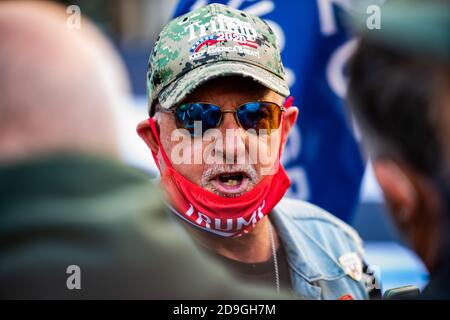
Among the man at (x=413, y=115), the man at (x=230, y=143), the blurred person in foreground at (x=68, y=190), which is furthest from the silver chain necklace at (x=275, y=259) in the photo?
the blurred person in foreground at (x=68, y=190)

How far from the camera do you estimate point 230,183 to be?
95.5 inches

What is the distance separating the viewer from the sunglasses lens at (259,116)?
2.39m

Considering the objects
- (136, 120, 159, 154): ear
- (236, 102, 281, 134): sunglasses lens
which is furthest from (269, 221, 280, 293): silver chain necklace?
(136, 120, 159, 154): ear

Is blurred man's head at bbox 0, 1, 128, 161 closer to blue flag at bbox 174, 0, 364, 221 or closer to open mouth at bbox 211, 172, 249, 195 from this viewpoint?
open mouth at bbox 211, 172, 249, 195

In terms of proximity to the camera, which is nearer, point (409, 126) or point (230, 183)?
point (409, 126)

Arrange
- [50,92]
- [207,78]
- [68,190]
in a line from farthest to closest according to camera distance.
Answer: [207,78] → [50,92] → [68,190]

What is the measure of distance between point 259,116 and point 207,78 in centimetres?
21

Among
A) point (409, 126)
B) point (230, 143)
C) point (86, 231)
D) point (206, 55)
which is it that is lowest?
point (86, 231)

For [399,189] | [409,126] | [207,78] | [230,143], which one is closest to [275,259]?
[230,143]

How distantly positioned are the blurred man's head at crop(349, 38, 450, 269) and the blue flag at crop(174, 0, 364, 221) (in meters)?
1.21

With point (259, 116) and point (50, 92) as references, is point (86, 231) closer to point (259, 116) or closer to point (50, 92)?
point (50, 92)

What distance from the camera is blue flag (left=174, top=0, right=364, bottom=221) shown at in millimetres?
3115

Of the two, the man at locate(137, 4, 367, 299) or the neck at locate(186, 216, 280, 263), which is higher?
the man at locate(137, 4, 367, 299)

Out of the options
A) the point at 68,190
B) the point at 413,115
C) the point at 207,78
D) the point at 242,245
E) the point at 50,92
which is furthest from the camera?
the point at 242,245
